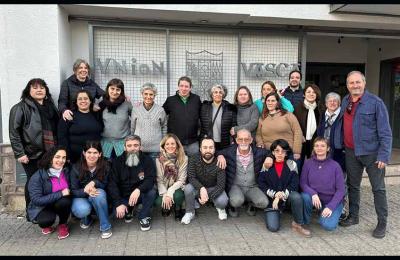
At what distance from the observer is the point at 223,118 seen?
4582 millimetres

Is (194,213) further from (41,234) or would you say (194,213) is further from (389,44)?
(389,44)

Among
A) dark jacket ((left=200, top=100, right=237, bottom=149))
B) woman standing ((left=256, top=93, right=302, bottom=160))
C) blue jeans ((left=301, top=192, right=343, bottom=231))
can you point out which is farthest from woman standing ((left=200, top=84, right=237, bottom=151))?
blue jeans ((left=301, top=192, right=343, bottom=231))

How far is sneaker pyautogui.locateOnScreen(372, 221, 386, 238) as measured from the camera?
3.86 metres

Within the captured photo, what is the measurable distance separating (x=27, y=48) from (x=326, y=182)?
452cm

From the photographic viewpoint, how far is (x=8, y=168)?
496 centimetres

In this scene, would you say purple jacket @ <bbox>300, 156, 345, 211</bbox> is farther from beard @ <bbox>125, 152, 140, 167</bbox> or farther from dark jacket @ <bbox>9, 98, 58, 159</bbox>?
dark jacket @ <bbox>9, 98, 58, 159</bbox>

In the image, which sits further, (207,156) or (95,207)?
(207,156)

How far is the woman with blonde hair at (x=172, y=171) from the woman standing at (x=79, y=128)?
2.96 ft

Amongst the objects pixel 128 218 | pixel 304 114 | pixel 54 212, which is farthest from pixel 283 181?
pixel 54 212

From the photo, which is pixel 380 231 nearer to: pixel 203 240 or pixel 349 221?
pixel 349 221

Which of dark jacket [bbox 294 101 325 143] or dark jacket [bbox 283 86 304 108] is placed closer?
dark jacket [bbox 294 101 325 143]

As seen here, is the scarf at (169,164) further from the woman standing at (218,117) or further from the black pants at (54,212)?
the black pants at (54,212)

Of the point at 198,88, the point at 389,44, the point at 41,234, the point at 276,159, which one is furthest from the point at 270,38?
the point at 41,234

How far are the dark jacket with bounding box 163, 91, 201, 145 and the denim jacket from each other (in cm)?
204
